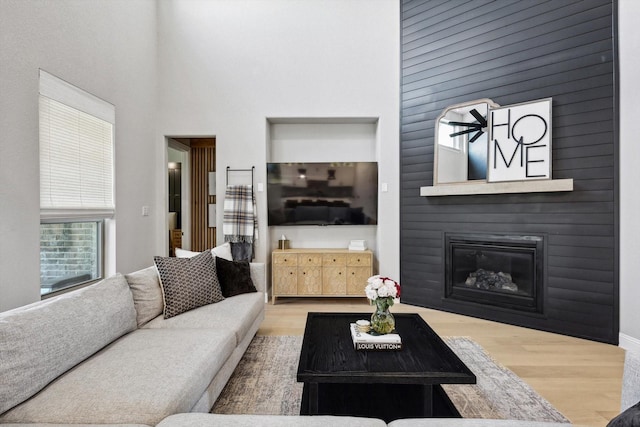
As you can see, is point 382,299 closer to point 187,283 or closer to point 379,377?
point 379,377

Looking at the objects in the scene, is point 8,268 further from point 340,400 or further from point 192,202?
point 192,202

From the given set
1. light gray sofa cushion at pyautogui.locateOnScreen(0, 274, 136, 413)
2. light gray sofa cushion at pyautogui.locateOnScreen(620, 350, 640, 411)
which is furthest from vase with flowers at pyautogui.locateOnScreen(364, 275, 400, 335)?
light gray sofa cushion at pyautogui.locateOnScreen(0, 274, 136, 413)

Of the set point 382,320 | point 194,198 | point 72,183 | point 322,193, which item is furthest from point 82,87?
point 382,320

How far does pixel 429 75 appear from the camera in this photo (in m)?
4.10

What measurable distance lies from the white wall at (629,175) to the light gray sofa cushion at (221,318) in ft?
10.3

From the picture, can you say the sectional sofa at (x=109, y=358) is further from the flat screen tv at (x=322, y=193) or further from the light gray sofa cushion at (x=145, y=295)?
the flat screen tv at (x=322, y=193)

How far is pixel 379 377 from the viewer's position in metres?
1.63

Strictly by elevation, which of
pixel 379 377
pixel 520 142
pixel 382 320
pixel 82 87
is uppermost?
pixel 82 87

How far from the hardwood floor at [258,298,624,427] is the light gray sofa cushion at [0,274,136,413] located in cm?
162

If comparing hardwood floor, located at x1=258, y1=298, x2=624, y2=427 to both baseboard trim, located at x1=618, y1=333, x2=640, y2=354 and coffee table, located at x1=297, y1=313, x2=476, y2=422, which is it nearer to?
baseboard trim, located at x1=618, y1=333, x2=640, y2=354

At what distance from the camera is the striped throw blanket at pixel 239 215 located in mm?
4348

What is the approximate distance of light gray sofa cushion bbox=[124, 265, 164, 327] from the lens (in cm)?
231

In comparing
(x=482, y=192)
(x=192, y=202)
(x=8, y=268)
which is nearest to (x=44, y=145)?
(x=8, y=268)

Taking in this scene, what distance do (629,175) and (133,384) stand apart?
3.84m
